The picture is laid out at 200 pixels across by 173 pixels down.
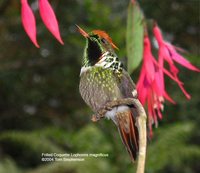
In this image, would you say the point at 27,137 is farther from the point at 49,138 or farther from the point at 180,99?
the point at 180,99

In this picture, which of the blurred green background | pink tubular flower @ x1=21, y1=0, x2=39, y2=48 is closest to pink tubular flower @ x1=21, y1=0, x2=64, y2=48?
pink tubular flower @ x1=21, y1=0, x2=39, y2=48

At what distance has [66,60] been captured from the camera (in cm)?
197

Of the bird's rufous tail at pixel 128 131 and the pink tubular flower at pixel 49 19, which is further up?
the pink tubular flower at pixel 49 19

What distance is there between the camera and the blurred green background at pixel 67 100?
6.14 ft

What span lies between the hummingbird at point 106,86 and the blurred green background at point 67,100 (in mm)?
1206

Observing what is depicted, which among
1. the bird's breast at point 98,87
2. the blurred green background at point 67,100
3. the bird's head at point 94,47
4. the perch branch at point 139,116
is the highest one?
the bird's head at point 94,47

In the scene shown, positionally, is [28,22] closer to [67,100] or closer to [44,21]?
[44,21]

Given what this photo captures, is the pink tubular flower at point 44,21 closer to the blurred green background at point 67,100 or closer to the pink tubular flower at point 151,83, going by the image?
the pink tubular flower at point 151,83

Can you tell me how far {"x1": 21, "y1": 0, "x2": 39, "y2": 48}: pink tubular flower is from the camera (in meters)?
0.24

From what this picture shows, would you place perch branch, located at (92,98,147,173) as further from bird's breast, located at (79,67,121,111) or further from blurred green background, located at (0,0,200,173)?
blurred green background, located at (0,0,200,173)

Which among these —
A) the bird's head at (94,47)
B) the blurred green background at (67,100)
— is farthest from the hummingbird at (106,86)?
the blurred green background at (67,100)

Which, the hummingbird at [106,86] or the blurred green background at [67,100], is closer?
the hummingbird at [106,86]

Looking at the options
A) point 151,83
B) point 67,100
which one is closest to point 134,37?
point 151,83

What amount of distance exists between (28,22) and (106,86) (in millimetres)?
48
